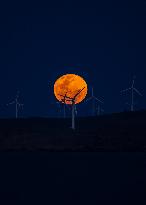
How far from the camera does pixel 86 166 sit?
97.8 m

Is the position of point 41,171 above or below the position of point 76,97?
below

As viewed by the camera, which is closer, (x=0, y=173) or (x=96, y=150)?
(x=0, y=173)

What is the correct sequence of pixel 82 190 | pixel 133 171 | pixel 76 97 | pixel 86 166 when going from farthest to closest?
pixel 76 97
pixel 86 166
pixel 133 171
pixel 82 190

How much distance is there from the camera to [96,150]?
149250 mm

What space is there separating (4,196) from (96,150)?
90470mm

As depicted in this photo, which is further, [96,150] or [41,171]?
[96,150]

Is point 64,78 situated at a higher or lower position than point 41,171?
higher

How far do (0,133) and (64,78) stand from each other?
1288 inches

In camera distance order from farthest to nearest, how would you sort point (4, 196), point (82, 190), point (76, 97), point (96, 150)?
point (76, 97), point (96, 150), point (82, 190), point (4, 196)

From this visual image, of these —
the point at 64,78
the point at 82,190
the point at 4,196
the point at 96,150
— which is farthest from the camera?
the point at 64,78

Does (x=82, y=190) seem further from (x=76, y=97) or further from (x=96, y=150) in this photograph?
(x=76, y=97)

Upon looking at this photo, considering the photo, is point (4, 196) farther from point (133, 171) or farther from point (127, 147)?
point (127, 147)

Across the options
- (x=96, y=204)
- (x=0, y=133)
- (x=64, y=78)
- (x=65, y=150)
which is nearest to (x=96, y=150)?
(x=65, y=150)

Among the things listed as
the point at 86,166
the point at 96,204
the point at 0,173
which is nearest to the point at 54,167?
the point at 86,166
